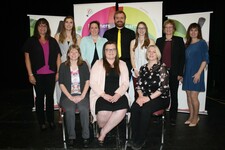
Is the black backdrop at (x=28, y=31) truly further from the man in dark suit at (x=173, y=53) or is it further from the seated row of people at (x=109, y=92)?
the seated row of people at (x=109, y=92)

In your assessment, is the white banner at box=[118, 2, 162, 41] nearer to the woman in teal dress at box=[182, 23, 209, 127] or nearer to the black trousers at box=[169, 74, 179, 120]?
the woman in teal dress at box=[182, 23, 209, 127]

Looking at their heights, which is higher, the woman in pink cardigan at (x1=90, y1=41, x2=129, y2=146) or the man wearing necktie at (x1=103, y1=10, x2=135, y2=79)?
the man wearing necktie at (x1=103, y1=10, x2=135, y2=79)

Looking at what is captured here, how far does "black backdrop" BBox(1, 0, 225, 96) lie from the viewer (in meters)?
5.48

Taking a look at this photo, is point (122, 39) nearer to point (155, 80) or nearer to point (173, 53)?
point (173, 53)

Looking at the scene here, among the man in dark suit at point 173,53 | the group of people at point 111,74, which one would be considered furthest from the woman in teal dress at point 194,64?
the man in dark suit at point 173,53

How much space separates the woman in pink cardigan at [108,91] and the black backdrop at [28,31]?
2.88 meters

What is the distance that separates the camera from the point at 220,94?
5.89m

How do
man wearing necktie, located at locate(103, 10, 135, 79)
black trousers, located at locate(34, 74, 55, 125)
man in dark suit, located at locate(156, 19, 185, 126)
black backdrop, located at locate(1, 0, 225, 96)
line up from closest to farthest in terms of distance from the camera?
black trousers, located at locate(34, 74, 55, 125) < man in dark suit, located at locate(156, 19, 185, 126) < man wearing necktie, located at locate(103, 10, 135, 79) < black backdrop, located at locate(1, 0, 225, 96)

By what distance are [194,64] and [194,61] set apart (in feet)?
0.16

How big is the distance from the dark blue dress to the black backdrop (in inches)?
80.9

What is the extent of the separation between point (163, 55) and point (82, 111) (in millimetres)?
1584

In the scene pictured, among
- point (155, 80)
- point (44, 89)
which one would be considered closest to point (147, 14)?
point (155, 80)

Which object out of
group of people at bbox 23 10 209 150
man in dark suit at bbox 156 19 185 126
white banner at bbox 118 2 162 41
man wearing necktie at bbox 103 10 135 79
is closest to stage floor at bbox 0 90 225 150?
group of people at bbox 23 10 209 150

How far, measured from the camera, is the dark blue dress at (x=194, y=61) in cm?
349
